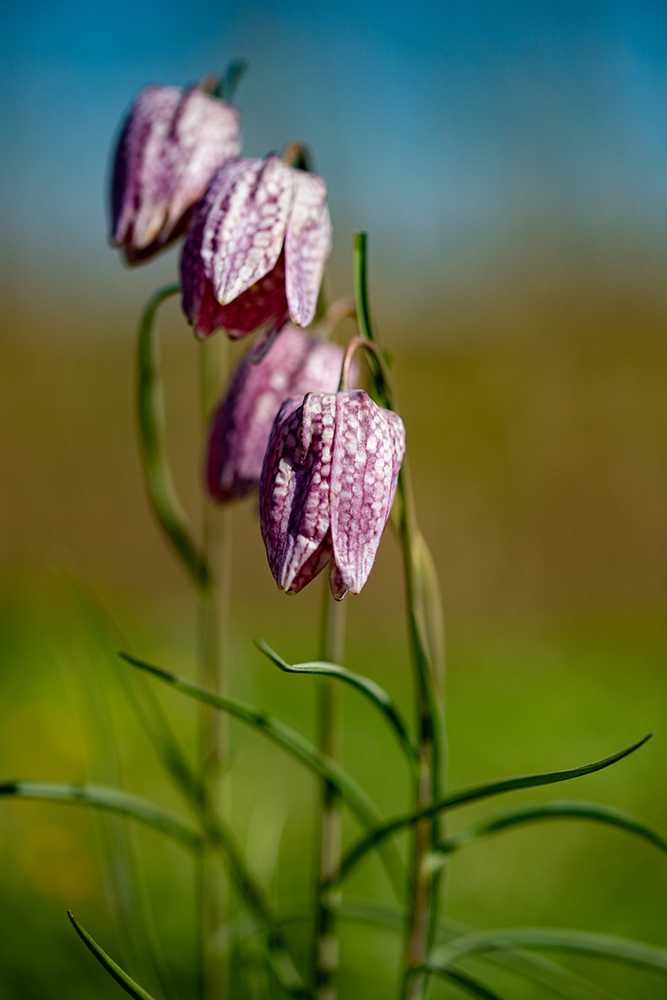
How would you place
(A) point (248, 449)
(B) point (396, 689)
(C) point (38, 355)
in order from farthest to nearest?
(C) point (38, 355) → (B) point (396, 689) → (A) point (248, 449)

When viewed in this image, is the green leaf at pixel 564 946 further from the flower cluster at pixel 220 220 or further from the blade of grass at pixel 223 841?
the flower cluster at pixel 220 220

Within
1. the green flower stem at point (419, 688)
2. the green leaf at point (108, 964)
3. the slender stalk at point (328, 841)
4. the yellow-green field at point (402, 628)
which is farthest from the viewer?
the yellow-green field at point (402, 628)

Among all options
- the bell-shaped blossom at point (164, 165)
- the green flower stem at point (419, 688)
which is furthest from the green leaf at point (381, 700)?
the bell-shaped blossom at point (164, 165)

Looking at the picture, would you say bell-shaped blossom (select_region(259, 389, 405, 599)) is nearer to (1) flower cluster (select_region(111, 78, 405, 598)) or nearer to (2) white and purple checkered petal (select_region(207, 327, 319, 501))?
(1) flower cluster (select_region(111, 78, 405, 598))

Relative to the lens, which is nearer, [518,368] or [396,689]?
[396,689]

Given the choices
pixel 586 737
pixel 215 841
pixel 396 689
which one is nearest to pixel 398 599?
pixel 396 689

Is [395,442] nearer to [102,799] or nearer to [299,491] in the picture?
[299,491]

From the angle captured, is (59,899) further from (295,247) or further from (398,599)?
(398,599)
